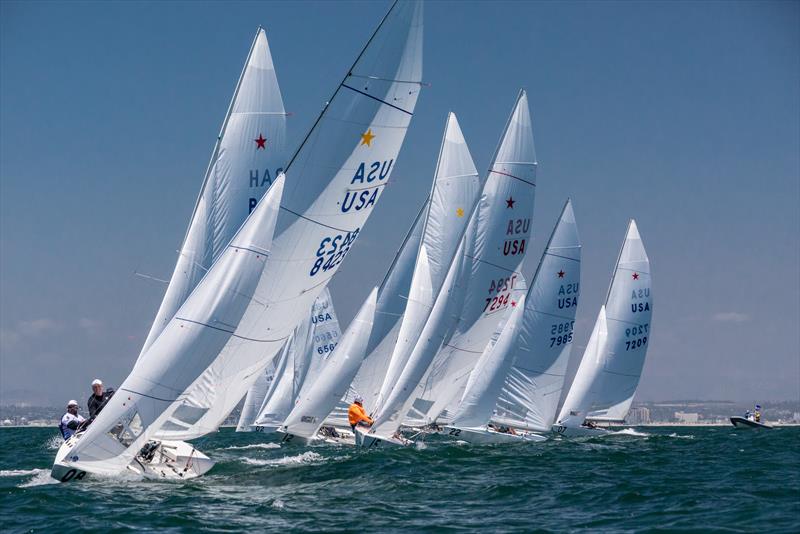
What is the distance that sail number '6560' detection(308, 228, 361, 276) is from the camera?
1833 centimetres

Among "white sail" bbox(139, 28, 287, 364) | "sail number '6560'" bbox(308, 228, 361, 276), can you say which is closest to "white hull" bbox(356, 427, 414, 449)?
"white sail" bbox(139, 28, 287, 364)

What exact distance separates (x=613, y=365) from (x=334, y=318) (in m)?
9.68

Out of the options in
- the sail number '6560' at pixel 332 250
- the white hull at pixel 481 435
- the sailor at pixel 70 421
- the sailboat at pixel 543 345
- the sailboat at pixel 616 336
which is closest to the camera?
the sailor at pixel 70 421

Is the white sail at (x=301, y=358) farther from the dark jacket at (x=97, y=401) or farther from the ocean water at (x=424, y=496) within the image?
the dark jacket at (x=97, y=401)

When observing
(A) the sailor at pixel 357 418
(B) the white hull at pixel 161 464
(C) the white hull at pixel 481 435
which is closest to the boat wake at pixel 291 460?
(A) the sailor at pixel 357 418

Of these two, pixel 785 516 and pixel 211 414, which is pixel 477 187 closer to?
pixel 211 414

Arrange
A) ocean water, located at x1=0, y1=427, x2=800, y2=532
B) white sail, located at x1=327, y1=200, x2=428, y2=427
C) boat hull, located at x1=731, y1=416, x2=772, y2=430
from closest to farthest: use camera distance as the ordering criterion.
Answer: ocean water, located at x1=0, y1=427, x2=800, y2=532, white sail, located at x1=327, y1=200, x2=428, y2=427, boat hull, located at x1=731, y1=416, x2=772, y2=430

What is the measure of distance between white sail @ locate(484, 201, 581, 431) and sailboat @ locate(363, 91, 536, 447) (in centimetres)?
248

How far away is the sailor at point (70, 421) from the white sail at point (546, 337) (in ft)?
49.5

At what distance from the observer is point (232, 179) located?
20203 mm

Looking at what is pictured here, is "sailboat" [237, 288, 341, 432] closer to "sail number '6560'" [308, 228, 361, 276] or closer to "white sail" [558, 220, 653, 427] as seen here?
"white sail" [558, 220, 653, 427]

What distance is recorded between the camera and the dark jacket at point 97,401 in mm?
16547

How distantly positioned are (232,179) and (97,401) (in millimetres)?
5572

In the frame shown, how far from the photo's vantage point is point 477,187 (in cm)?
2919
